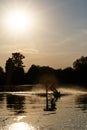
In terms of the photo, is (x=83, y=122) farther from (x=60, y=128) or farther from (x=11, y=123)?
(x=11, y=123)

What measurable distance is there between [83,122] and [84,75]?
123m

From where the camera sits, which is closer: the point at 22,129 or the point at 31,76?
the point at 22,129

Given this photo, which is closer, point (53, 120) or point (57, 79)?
point (53, 120)

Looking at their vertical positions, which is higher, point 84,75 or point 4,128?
point 84,75

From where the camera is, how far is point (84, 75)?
15600 cm

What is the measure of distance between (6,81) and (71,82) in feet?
151

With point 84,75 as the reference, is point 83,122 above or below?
below

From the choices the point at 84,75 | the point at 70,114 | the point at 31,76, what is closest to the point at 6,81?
the point at 31,76

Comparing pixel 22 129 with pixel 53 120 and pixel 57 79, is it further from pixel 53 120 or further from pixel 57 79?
pixel 57 79

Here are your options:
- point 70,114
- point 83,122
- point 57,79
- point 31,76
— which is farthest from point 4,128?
point 31,76

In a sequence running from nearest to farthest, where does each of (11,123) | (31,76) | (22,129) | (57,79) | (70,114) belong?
1. (22,129)
2. (11,123)
3. (70,114)
4. (57,79)
5. (31,76)

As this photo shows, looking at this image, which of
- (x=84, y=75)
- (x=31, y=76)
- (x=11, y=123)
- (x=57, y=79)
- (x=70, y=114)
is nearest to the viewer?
(x=11, y=123)

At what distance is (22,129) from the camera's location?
99.1 feet

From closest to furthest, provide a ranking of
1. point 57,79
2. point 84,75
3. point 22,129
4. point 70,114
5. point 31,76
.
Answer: point 22,129 < point 70,114 < point 57,79 < point 84,75 < point 31,76
